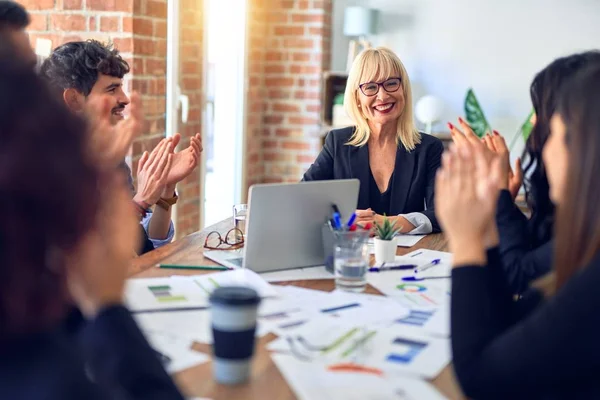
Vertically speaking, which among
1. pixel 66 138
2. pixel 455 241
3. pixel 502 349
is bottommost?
pixel 502 349

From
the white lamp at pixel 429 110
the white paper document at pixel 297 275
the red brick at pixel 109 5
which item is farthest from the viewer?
the white lamp at pixel 429 110

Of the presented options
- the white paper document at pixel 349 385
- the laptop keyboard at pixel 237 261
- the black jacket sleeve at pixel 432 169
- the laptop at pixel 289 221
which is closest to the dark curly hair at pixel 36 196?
the white paper document at pixel 349 385

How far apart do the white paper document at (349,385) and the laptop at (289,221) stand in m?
0.62

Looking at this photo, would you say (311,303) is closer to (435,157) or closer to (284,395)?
(284,395)

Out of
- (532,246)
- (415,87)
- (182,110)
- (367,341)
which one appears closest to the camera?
(367,341)

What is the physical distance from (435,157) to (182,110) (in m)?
1.52

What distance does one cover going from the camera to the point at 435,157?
2811 mm

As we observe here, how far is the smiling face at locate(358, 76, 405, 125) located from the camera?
2.86 m

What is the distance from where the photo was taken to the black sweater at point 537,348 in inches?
40.5

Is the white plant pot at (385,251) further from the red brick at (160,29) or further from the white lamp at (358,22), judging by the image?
the white lamp at (358,22)

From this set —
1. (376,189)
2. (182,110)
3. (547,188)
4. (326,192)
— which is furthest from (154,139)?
(547,188)

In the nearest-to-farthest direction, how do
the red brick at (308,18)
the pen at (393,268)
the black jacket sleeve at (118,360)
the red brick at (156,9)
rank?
the black jacket sleeve at (118,360), the pen at (393,268), the red brick at (156,9), the red brick at (308,18)

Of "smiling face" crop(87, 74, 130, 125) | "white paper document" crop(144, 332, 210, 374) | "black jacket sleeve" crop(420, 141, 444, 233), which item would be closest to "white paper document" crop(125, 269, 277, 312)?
"white paper document" crop(144, 332, 210, 374)

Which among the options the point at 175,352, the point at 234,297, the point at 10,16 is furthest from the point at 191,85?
the point at 234,297
